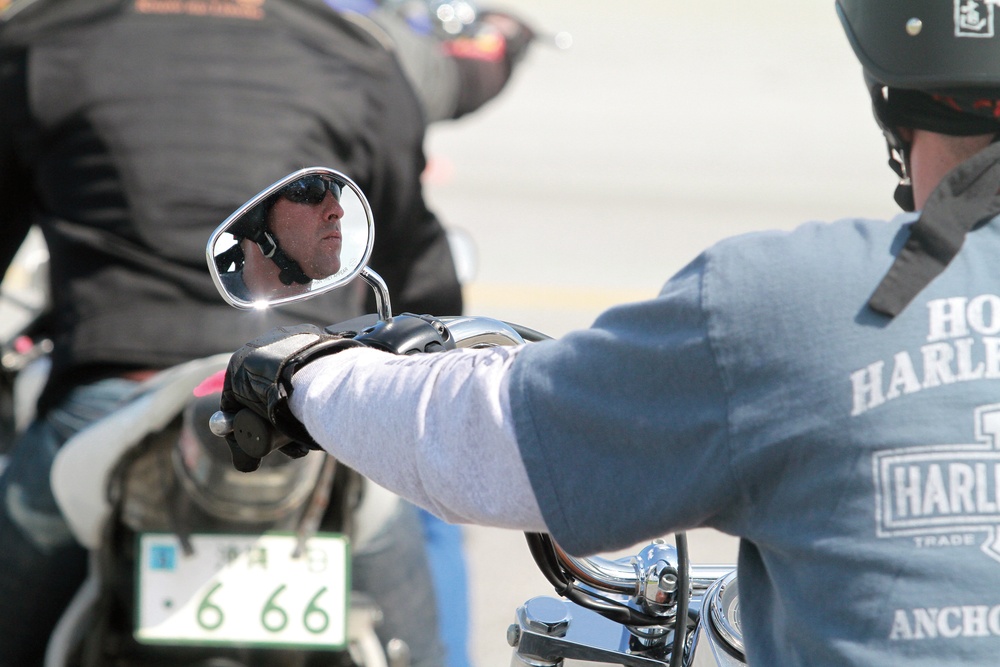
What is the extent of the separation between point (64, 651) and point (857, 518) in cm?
Result: 199

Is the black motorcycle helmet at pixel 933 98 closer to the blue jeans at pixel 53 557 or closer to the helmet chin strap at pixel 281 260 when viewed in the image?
the helmet chin strap at pixel 281 260

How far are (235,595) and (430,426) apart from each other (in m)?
1.46

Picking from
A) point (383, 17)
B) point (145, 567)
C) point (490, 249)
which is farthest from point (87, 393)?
point (490, 249)

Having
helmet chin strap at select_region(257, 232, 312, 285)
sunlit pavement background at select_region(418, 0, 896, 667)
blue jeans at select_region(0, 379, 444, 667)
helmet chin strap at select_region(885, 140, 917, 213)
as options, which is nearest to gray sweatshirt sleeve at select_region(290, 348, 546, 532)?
helmet chin strap at select_region(257, 232, 312, 285)

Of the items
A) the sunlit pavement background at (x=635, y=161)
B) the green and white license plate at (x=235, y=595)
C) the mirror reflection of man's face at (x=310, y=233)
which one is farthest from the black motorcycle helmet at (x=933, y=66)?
the sunlit pavement background at (x=635, y=161)

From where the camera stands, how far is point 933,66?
4.99 ft

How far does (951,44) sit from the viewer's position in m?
1.51

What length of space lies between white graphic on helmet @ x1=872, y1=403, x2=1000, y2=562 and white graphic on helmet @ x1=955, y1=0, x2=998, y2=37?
467 millimetres

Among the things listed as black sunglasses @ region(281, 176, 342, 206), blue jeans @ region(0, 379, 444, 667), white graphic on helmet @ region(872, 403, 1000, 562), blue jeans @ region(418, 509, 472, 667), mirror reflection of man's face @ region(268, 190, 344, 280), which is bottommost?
blue jeans @ region(418, 509, 472, 667)

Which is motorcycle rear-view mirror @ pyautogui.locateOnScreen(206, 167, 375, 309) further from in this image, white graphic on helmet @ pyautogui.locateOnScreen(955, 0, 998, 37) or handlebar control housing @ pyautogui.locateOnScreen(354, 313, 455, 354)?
white graphic on helmet @ pyautogui.locateOnScreen(955, 0, 998, 37)

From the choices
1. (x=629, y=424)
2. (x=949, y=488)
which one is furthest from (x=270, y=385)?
(x=949, y=488)

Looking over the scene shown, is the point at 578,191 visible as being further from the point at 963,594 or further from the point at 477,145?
the point at 963,594

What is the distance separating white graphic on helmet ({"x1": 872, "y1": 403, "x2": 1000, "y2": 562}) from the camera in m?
1.27

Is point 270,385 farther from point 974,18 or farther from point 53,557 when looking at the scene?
point 53,557
